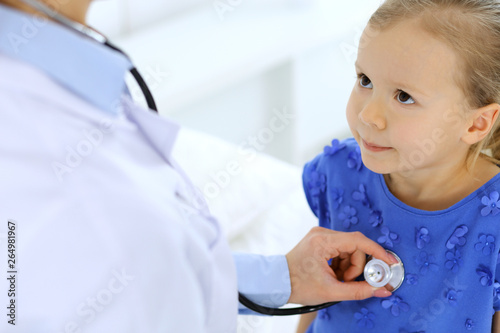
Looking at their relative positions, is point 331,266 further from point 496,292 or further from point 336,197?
point 496,292

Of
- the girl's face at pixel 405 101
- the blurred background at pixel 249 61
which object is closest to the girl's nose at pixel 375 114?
the girl's face at pixel 405 101

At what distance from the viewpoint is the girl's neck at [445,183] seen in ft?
3.81

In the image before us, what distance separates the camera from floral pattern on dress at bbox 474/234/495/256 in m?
1.10

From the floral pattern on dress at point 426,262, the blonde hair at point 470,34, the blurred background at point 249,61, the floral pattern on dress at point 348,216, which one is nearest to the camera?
the blonde hair at point 470,34

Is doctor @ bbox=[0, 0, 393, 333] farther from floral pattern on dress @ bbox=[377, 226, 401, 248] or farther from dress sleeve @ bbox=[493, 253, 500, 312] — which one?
dress sleeve @ bbox=[493, 253, 500, 312]

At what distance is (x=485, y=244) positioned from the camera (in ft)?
3.61

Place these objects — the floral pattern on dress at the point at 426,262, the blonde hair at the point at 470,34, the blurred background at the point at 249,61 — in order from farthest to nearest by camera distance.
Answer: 1. the blurred background at the point at 249,61
2. the floral pattern on dress at the point at 426,262
3. the blonde hair at the point at 470,34

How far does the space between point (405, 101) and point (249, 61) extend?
4.98 feet

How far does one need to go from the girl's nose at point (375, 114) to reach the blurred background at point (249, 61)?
130cm

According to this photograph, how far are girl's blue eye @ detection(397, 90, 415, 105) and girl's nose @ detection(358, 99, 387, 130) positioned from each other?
0.10 feet

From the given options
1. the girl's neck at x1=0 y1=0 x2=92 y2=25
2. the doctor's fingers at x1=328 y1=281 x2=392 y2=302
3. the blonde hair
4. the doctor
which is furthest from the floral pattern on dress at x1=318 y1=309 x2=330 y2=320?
the girl's neck at x1=0 y1=0 x2=92 y2=25

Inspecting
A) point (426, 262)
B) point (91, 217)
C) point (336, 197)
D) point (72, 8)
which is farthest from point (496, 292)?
point (72, 8)

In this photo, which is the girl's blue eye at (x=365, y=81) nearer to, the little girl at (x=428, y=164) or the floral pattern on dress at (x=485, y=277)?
the little girl at (x=428, y=164)

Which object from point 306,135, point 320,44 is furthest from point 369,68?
point 306,135
